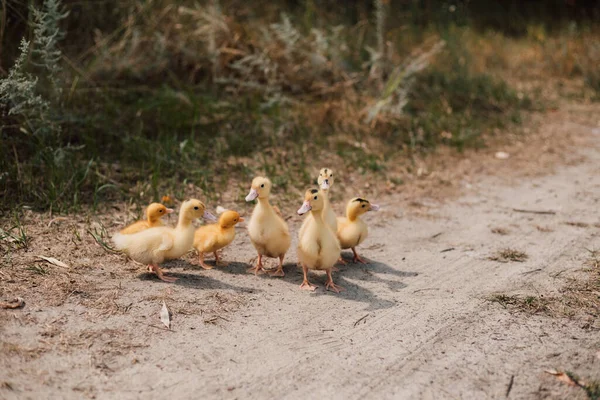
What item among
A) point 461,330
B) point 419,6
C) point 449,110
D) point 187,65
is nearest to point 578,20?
point 419,6

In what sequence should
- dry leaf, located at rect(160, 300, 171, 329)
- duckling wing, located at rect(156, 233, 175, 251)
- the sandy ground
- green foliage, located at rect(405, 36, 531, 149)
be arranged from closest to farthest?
1. the sandy ground
2. dry leaf, located at rect(160, 300, 171, 329)
3. duckling wing, located at rect(156, 233, 175, 251)
4. green foliage, located at rect(405, 36, 531, 149)

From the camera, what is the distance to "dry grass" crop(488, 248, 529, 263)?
5.08 m

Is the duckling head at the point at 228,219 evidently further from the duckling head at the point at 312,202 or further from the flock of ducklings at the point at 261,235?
the duckling head at the point at 312,202

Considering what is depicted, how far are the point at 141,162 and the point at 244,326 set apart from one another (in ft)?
9.41

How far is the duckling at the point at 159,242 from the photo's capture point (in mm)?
4387

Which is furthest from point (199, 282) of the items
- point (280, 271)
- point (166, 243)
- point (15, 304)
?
point (15, 304)

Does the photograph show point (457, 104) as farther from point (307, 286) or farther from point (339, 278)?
point (307, 286)

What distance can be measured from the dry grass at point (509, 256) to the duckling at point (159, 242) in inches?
89.1

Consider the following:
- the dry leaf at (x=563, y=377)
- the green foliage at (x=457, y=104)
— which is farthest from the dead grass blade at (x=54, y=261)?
the green foliage at (x=457, y=104)

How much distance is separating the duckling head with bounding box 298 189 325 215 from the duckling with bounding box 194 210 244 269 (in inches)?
21.4

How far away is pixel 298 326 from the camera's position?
13.2 ft

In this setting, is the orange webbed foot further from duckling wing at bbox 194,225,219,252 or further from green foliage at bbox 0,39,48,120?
green foliage at bbox 0,39,48,120

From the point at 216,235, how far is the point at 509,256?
7.22 ft

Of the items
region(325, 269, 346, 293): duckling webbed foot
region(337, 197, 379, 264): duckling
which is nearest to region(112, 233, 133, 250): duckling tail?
region(325, 269, 346, 293): duckling webbed foot
